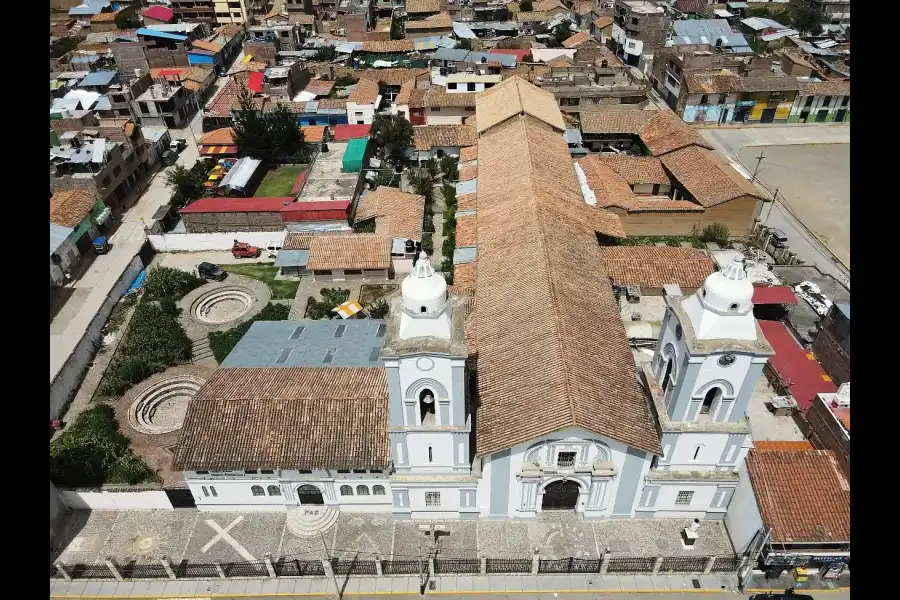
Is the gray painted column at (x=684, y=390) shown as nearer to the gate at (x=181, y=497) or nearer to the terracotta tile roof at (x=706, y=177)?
the gate at (x=181, y=497)

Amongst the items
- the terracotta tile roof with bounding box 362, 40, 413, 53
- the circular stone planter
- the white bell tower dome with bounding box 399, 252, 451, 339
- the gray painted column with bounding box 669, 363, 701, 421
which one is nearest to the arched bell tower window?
the white bell tower dome with bounding box 399, 252, 451, 339

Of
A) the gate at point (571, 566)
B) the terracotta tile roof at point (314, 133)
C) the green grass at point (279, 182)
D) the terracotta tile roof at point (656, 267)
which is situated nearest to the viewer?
the gate at point (571, 566)

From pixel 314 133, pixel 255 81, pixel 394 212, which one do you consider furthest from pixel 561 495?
pixel 255 81

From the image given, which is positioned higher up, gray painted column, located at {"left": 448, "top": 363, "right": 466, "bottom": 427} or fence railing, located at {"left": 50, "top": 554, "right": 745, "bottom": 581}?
gray painted column, located at {"left": 448, "top": 363, "right": 466, "bottom": 427}

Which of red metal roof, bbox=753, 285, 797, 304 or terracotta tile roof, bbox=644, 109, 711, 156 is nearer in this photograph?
red metal roof, bbox=753, 285, 797, 304

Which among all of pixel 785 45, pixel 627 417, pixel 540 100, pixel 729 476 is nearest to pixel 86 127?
pixel 540 100

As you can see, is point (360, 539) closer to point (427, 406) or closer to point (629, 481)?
point (427, 406)

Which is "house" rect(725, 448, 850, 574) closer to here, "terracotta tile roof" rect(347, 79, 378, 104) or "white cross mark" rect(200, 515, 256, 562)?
"white cross mark" rect(200, 515, 256, 562)

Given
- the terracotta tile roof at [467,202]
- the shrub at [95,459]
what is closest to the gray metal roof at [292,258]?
the terracotta tile roof at [467,202]
